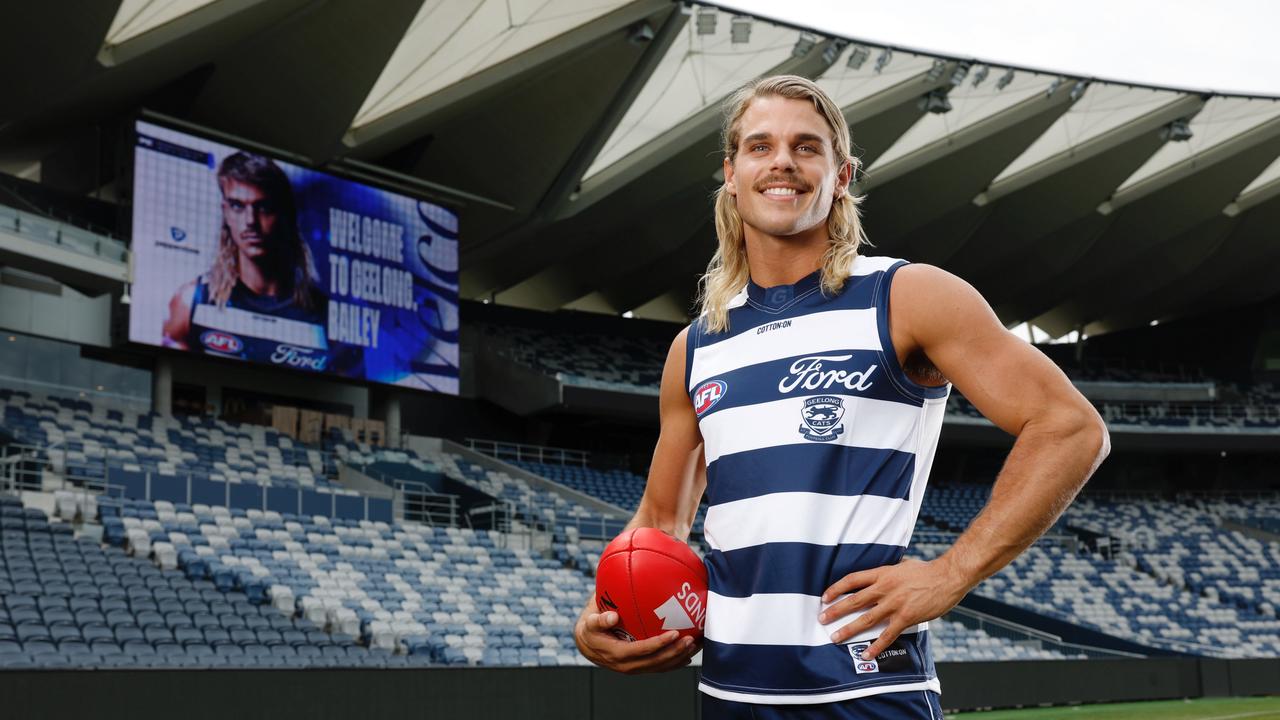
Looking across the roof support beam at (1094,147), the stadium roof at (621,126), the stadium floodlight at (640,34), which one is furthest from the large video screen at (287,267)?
the roof support beam at (1094,147)

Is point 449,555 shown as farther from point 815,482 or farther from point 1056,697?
point 815,482

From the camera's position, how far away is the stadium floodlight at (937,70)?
30.8m

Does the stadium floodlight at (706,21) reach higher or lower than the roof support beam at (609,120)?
higher

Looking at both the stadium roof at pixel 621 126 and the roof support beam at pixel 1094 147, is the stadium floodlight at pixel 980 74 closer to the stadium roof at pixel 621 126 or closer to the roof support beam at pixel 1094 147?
the stadium roof at pixel 621 126

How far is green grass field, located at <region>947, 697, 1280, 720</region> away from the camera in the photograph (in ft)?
60.9

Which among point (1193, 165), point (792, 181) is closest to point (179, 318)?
point (792, 181)

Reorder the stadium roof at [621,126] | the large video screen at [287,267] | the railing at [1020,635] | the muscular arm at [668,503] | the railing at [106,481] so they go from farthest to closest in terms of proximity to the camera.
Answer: the large video screen at [287,267] < the stadium roof at [621,126] < the railing at [1020,635] < the railing at [106,481] < the muscular arm at [668,503]

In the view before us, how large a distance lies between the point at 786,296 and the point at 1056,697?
1997 centimetres

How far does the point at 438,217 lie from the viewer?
32.3m

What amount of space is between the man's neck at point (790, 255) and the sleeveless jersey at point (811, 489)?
0.25ft

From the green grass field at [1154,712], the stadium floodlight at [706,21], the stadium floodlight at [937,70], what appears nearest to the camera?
the green grass field at [1154,712]

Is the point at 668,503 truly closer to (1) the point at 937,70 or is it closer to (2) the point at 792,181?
(2) the point at 792,181

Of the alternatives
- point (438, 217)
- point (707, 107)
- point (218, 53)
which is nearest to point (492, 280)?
point (438, 217)

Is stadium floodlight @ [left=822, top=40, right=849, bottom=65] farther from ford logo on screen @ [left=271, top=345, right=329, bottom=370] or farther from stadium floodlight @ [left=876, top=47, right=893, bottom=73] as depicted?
ford logo on screen @ [left=271, top=345, right=329, bottom=370]
